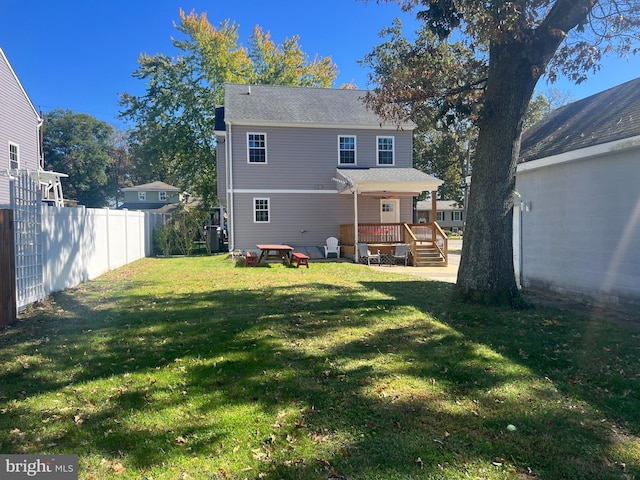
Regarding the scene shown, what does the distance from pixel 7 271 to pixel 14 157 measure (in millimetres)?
14874

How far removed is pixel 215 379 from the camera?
4.25 metres

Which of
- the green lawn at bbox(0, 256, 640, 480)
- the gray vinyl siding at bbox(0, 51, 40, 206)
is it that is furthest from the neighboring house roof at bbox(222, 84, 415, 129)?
the green lawn at bbox(0, 256, 640, 480)

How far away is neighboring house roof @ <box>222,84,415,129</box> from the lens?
19.2 meters

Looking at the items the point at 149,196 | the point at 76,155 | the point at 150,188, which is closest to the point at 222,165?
the point at 150,188

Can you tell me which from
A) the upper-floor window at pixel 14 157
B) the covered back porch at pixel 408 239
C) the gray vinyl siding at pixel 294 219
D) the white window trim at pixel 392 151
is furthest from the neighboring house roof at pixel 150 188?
the covered back porch at pixel 408 239

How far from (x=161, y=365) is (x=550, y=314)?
6425mm

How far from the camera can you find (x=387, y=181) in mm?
17219

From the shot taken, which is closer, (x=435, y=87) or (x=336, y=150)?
(x=435, y=87)

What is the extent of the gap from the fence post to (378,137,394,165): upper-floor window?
651 inches

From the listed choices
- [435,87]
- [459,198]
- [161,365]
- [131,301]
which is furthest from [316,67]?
[161,365]

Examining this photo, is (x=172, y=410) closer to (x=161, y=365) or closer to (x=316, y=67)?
(x=161, y=365)

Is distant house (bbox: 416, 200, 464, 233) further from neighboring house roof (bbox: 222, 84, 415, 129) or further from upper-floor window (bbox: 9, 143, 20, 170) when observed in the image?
upper-floor window (bbox: 9, 143, 20, 170)

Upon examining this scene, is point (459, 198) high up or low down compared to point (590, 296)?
up

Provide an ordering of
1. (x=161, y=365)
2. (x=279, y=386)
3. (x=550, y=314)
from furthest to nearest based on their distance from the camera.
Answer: (x=550, y=314) → (x=161, y=365) → (x=279, y=386)
